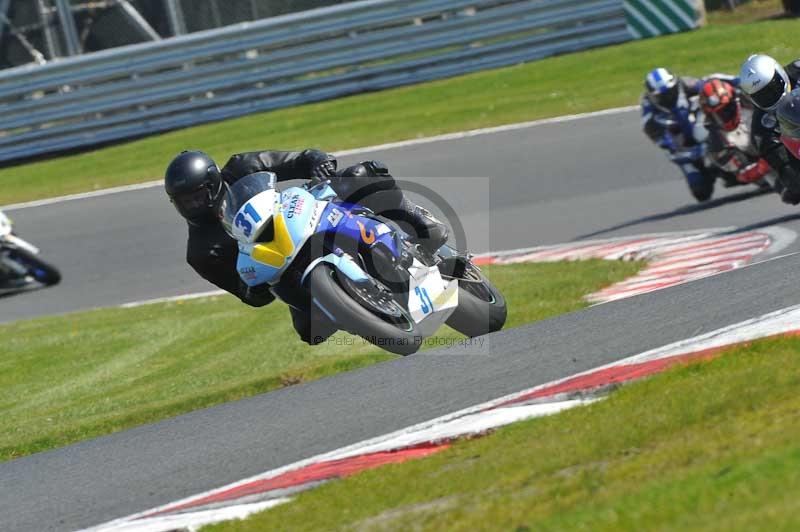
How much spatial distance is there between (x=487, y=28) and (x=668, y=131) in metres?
6.63

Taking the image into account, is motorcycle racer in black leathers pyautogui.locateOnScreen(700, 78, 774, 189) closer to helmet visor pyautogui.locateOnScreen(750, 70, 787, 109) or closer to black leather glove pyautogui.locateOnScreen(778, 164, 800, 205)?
black leather glove pyautogui.locateOnScreen(778, 164, 800, 205)

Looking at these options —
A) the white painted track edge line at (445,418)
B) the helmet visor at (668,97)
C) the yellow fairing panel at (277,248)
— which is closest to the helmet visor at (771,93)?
the helmet visor at (668,97)

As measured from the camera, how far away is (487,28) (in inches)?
730

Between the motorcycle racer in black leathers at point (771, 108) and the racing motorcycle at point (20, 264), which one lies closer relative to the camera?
the motorcycle racer in black leathers at point (771, 108)

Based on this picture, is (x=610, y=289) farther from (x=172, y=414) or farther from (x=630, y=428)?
(x=630, y=428)

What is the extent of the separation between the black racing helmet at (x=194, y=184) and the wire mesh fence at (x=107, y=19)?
43.4 ft

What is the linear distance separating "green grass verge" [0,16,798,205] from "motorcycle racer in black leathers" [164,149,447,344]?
914 centimetres

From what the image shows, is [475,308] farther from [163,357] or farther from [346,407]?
[163,357]

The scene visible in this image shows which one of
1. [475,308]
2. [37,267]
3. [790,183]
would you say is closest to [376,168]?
[475,308]

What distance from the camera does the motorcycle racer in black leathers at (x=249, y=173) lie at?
21.3 ft

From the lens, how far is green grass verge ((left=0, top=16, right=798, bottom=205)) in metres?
16.4

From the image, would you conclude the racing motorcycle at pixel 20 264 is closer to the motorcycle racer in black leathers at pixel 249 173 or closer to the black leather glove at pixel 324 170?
the motorcycle racer in black leathers at pixel 249 173

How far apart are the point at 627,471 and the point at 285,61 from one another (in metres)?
15.7

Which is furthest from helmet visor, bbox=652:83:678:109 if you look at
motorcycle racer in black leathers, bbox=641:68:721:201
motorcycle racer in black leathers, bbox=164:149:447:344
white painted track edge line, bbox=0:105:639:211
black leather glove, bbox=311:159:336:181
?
black leather glove, bbox=311:159:336:181
